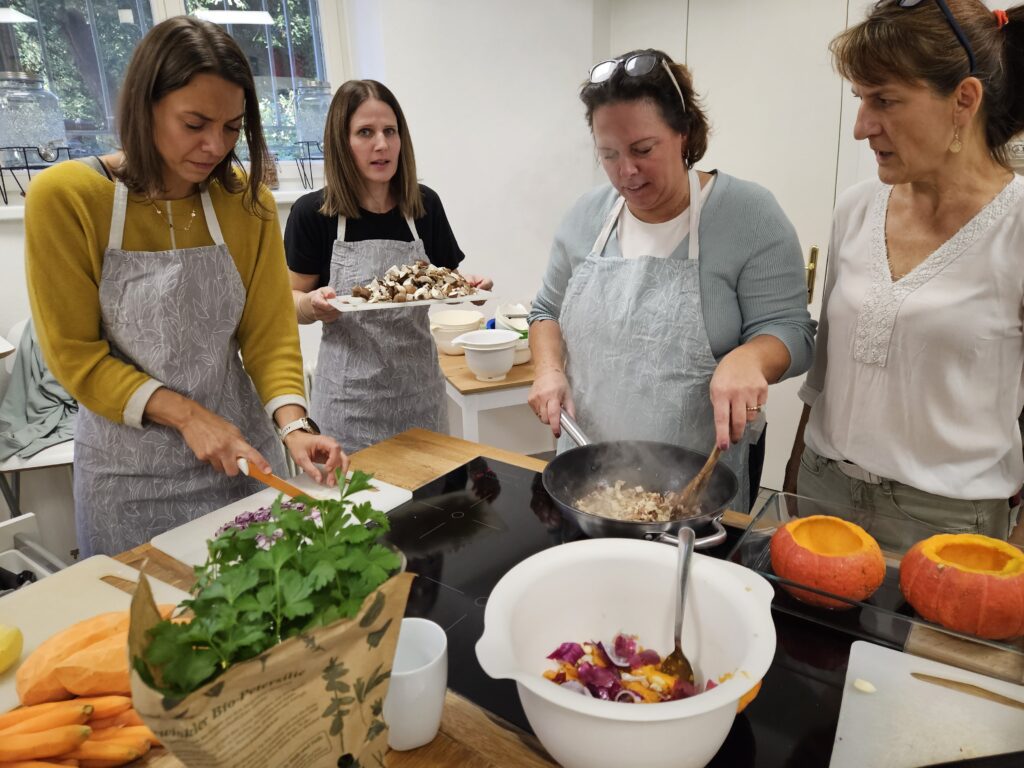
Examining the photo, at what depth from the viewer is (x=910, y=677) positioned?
0.84m

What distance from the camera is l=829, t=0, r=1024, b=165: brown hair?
115cm

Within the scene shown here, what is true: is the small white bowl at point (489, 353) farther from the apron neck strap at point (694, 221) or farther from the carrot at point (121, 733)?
the carrot at point (121, 733)

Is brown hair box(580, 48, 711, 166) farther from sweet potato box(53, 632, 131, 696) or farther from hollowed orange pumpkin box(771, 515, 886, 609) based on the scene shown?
sweet potato box(53, 632, 131, 696)

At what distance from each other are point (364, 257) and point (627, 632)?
153 centimetres

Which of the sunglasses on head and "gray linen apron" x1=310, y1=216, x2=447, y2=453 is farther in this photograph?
"gray linen apron" x1=310, y1=216, x2=447, y2=453

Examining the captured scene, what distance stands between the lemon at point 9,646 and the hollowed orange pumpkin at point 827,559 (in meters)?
1.02

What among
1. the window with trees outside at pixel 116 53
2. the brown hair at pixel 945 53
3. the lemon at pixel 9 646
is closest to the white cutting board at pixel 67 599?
the lemon at pixel 9 646

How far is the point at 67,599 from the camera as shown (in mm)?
1065

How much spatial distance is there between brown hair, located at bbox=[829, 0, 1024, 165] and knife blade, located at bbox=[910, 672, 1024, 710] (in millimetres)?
924

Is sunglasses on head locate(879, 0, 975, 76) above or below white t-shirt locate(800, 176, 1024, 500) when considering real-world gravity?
above

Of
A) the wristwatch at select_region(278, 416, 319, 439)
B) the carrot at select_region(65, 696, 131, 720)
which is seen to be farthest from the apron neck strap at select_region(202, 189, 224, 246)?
the carrot at select_region(65, 696, 131, 720)

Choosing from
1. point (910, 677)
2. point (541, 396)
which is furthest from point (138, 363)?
point (910, 677)

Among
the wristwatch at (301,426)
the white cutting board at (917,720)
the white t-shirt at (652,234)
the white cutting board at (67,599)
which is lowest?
the white cutting board at (917,720)

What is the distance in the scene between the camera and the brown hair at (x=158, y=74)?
4.20 feet
